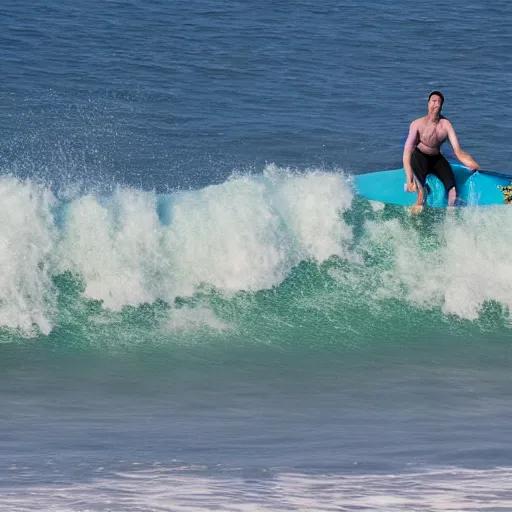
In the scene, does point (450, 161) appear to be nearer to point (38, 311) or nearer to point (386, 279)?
point (386, 279)

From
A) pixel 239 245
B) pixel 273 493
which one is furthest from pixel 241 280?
pixel 273 493

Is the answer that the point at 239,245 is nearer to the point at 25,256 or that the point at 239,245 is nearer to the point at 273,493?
the point at 25,256

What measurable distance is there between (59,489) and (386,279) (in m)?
4.75

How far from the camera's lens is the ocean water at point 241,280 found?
7.04m

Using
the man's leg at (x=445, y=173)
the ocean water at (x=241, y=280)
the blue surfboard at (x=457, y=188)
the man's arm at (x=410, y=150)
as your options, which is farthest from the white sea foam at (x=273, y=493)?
the blue surfboard at (x=457, y=188)

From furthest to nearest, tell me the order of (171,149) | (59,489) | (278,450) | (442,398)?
(171,149)
(442,398)
(278,450)
(59,489)

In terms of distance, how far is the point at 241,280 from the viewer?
10.4m

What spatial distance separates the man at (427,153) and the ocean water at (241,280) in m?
0.48

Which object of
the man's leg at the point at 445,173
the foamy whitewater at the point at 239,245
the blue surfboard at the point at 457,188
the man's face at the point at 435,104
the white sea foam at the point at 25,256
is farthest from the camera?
the blue surfboard at the point at 457,188

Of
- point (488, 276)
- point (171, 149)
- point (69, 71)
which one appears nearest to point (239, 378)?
point (488, 276)

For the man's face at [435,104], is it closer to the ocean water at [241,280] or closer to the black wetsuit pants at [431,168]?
the black wetsuit pants at [431,168]

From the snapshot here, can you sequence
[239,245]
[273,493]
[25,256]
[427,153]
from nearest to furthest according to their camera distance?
[273,493], [25,256], [239,245], [427,153]

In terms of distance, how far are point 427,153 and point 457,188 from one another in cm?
57

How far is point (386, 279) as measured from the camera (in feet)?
34.8
